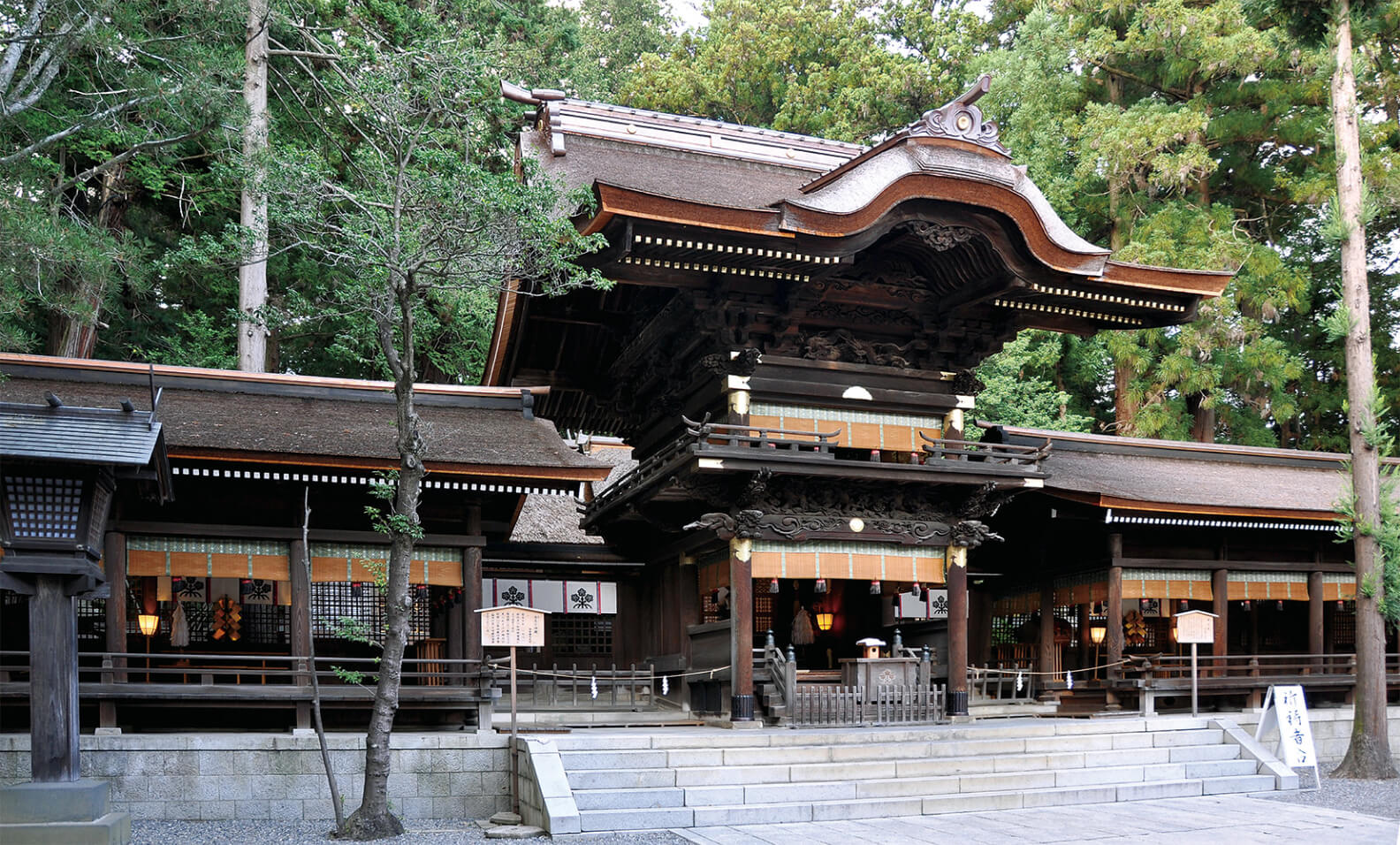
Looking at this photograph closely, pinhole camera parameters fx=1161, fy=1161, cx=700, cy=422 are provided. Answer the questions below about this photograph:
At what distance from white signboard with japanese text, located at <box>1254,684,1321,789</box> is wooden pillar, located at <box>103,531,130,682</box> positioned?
1198 centimetres

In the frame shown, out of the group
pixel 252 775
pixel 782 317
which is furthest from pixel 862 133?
pixel 252 775

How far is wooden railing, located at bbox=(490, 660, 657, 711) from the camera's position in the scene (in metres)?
14.2

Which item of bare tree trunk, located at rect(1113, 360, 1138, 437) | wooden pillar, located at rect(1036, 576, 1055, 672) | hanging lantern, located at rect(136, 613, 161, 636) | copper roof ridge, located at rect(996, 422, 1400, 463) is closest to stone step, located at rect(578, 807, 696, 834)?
hanging lantern, located at rect(136, 613, 161, 636)

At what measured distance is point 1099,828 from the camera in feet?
31.9

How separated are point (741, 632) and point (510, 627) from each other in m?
2.94

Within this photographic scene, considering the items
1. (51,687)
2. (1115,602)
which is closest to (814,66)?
(1115,602)

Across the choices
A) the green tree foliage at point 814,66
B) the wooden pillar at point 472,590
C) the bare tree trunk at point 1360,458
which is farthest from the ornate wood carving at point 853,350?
the green tree foliage at point 814,66

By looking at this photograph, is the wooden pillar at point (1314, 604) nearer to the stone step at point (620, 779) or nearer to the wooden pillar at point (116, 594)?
the stone step at point (620, 779)

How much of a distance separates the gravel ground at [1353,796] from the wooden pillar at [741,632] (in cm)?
545

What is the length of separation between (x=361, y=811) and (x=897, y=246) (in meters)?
8.80

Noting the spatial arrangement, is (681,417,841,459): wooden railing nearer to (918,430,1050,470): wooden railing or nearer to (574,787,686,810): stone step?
(918,430,1050,470): wooden railing

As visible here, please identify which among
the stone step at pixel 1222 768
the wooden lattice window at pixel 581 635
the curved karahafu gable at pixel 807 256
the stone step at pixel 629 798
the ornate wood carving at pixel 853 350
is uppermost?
the curved karahafu gable at pixel 807 256

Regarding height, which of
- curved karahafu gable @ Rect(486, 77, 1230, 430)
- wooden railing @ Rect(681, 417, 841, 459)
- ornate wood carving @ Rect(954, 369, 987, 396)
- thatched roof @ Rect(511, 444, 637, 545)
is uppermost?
curved karahafu gable @ Rect(486, 77, 1230, 430)

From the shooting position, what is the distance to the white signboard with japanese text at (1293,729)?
12484 mm
